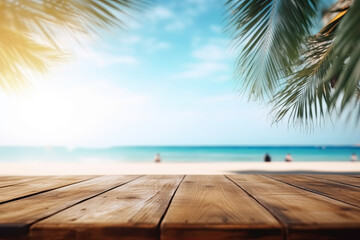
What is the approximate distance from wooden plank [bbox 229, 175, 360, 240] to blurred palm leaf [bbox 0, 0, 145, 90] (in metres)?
1.14

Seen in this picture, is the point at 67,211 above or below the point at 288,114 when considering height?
below

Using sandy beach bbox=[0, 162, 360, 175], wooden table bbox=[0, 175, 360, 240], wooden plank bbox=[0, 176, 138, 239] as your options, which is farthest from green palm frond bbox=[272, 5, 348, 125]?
sandy beach bbox=[0, 162, 360, 175]

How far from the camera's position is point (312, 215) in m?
0.62

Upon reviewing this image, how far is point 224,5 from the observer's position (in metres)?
2.11

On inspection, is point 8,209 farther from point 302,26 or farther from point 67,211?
point 302,26

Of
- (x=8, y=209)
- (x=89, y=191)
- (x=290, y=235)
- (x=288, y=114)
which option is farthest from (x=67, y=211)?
(x=288, y=114)

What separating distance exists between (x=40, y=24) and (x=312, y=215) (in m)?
1.64

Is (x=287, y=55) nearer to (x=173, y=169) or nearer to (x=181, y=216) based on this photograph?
(x=181, y=216)

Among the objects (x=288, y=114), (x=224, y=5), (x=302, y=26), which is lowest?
(x=288, y=114)

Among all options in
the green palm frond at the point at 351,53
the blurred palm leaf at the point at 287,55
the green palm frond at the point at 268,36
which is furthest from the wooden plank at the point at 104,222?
the green palm frond at the point at 268,36

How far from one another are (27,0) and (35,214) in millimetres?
1229

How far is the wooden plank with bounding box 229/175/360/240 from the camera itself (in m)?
0.54

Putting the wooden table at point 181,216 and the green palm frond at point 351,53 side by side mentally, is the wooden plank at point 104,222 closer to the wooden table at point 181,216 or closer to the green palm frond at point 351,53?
the wooden table at point 181,216

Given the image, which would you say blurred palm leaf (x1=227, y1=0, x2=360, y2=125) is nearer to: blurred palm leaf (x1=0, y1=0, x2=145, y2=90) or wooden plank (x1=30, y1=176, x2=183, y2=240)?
blurred palm leaf (x1=0, y1=0, x2=145, y2=90)
